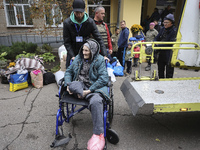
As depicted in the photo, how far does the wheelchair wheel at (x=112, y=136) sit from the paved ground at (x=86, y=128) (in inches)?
3.1

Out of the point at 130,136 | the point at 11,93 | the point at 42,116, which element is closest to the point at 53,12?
the point at 11,93

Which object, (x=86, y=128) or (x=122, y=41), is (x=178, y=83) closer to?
(x=86, y=128)

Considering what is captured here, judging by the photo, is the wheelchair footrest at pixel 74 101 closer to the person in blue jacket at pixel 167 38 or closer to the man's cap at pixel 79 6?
the man's cap at pixel 79 6

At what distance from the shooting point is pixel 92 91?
2504 millimetres

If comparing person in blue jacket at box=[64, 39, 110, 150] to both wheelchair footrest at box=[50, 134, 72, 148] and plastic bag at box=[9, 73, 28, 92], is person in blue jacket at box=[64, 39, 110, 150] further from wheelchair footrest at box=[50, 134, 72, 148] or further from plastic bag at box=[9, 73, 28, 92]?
plastic bag at box=[9, 73, 28, 92]

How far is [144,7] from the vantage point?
10.8 m

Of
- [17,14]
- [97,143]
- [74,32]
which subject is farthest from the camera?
[17,14]

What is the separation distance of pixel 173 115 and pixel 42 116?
8.98ft

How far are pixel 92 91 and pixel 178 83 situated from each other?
6.30ft

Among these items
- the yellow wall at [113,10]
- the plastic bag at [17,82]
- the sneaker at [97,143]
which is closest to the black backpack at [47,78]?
the plastic bag at [17,82]

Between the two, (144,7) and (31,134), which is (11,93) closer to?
(31,134)

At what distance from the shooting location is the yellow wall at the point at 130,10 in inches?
275

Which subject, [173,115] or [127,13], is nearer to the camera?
[173,115]

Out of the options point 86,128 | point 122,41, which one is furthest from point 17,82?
point 122,41
